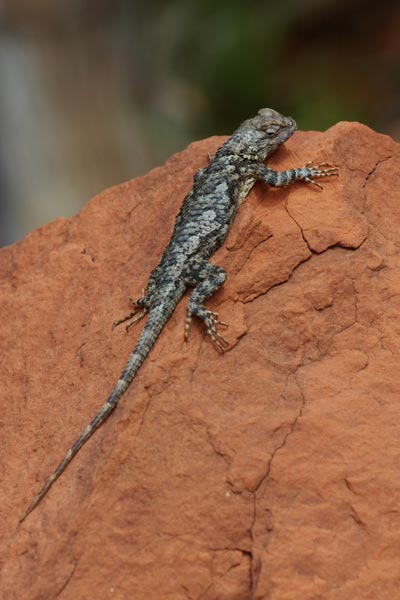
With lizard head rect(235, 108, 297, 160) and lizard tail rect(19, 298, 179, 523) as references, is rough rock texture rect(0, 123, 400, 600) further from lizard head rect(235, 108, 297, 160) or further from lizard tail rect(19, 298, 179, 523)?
lizard head rect(235, 108, 297, 160)

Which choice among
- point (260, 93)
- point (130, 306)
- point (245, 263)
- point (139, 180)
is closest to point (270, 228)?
point (245, 263)

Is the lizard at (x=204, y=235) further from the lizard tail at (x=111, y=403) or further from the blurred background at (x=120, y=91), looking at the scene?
the blurred background at (x=120, y=91)

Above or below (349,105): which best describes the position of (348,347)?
below

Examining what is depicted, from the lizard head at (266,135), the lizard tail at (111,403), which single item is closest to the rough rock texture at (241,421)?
the lizard tail at (111,403)

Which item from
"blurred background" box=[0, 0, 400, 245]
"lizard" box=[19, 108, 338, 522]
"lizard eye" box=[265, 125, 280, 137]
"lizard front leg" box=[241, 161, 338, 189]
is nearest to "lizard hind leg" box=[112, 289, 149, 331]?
"lizard" box=[19, 108, 338, 522]

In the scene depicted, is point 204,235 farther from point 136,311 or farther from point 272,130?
point 272,130

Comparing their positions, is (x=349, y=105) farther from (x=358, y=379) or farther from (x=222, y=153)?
(x=358, y=379)
